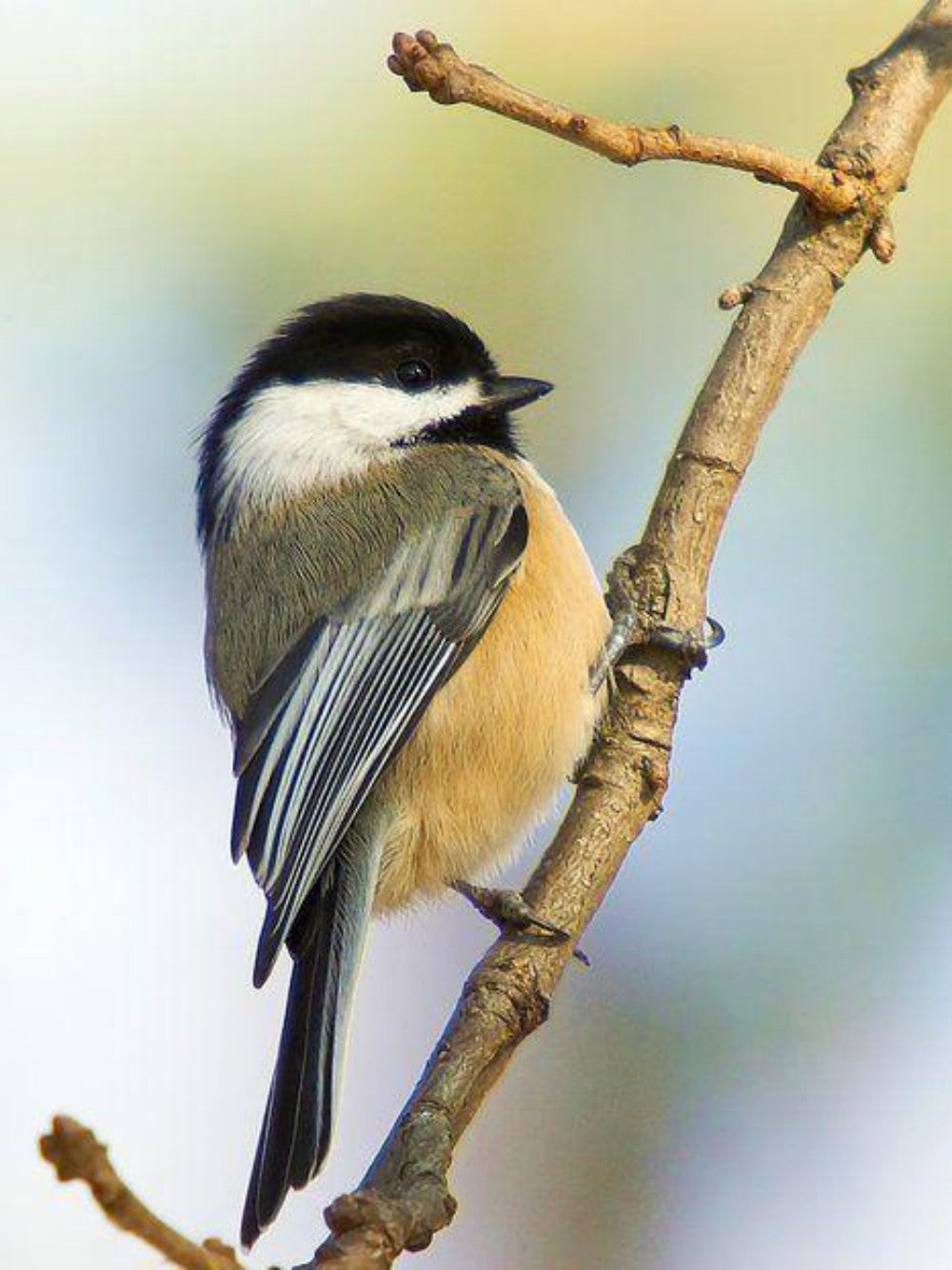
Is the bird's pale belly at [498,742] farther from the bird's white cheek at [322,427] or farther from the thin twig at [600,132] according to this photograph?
the thin twig at [600,132]

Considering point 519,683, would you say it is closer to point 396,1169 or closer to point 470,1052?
point 470,1052

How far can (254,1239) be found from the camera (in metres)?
1.58

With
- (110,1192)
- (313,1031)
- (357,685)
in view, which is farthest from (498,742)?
(110,1192)

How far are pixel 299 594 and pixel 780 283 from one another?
26.3 inches

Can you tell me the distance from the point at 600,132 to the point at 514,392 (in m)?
0.78

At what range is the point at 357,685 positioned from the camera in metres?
2.18

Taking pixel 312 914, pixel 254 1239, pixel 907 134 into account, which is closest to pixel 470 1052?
pixel 254 1239

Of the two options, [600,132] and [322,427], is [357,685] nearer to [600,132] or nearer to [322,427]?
[322,427]

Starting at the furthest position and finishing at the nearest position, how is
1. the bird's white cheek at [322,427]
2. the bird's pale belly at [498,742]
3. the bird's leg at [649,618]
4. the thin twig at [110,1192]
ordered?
the bird's white cheek at [322,427], the bird's pale belly at [498,742], the bird's leg at [649,618], the thin twig at [110,1192]

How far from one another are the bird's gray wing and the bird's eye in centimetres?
24

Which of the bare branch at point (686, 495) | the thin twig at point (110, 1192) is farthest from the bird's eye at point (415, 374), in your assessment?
the thin twig at point (110, 1192)

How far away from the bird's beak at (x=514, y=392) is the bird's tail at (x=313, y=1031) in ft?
2.17

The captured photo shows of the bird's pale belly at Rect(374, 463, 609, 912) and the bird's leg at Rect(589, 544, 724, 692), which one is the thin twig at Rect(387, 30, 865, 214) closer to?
the bird's leg at Rect(589, 544, 724, 692)

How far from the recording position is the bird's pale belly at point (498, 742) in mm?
2184
